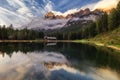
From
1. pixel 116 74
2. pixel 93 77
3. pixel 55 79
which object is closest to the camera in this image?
pixel 55 79

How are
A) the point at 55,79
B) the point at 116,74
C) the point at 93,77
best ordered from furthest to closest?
the point at 116,74 → the point at 93,77 → the point at 55,79

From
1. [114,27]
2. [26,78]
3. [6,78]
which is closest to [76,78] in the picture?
[26,78]

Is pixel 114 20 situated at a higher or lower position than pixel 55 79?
higher

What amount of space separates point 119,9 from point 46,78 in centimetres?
16208

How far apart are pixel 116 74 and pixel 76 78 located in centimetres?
714

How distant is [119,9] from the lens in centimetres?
18550

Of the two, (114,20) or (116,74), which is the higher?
(114,20)

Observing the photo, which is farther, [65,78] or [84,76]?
[84,76]

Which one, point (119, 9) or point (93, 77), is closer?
point (93, 77)

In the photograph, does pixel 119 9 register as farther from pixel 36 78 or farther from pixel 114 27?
pixel 36 78

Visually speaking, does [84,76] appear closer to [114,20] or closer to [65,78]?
[65,78]

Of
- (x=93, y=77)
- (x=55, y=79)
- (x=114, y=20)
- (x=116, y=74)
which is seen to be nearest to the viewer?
(x=55, y=79)

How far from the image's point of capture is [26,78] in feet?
103

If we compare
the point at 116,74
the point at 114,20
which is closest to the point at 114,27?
the point at 114,20
